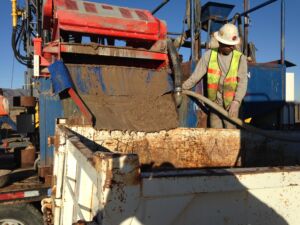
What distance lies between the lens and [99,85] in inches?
162

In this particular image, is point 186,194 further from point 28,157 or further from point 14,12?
point 14,12

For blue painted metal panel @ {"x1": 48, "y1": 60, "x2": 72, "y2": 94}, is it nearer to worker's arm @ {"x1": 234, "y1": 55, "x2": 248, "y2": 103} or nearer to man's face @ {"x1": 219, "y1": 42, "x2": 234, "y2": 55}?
man's face @ {"x1": 219, "y1": 42, "x2": 234, "y2": 55}

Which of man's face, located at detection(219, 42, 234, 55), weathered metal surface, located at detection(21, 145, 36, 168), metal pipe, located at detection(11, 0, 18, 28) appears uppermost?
metal pipe, located at detection(11, 0, 18, 28)

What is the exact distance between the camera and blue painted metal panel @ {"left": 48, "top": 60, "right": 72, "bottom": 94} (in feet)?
11.7

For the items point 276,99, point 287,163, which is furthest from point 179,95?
point 276,99

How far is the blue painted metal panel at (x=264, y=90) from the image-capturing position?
4.95 m

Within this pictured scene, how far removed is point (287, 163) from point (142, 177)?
2.64 meters

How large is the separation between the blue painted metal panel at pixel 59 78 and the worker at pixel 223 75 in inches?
56.9

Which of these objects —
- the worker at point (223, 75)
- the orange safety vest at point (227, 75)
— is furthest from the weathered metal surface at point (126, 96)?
the orange safety vest at point (227, 75)

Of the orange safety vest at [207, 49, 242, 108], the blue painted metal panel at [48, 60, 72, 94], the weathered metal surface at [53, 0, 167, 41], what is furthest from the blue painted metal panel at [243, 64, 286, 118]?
the blue painted metal panel at [48, 60, 72, 94]

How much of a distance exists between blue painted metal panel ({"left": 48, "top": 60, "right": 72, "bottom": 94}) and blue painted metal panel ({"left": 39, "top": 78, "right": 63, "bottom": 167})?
115mm

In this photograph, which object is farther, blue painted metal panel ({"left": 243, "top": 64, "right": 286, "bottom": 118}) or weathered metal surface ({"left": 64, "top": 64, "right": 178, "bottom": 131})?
blue painted metal panel ({"left": 243, "top": 64, "right": 286, "bottom": 118})

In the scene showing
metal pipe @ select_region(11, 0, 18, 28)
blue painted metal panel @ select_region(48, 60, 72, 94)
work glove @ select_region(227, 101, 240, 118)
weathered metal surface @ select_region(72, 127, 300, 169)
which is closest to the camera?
weathered metal surface @ select_region(72, 127, 300, 169)

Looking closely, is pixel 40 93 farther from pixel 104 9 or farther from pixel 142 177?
pixel 142 177
